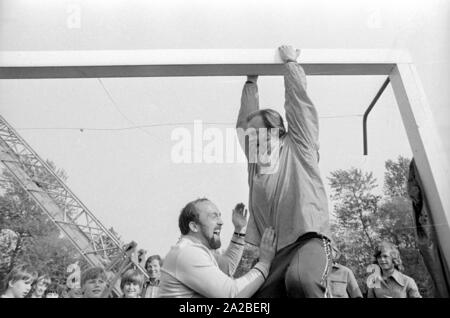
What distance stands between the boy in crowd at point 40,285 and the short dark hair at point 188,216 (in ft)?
1.53

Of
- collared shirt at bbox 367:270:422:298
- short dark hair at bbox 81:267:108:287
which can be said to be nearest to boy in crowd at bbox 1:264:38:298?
short dark hair at bbox 81:267:108:287

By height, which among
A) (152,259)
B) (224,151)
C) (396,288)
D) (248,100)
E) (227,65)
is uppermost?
(227,65)

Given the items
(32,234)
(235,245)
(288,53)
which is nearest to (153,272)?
(235,245)

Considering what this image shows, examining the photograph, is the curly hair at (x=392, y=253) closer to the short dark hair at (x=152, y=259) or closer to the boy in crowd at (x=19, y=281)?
the short dark hair at (x=152, y=259)

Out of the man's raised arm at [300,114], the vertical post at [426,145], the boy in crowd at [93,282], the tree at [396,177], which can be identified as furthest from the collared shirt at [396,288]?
the boy in crowd at [93,282]

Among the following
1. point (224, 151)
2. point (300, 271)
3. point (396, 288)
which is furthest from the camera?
point (224, 151)

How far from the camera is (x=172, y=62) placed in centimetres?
222

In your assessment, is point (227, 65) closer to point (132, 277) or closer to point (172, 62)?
point (172, 62)

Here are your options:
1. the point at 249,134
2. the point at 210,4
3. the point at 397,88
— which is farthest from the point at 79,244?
the point at 397,88

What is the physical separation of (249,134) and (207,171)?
0.20 m

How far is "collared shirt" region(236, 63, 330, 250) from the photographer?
204cm

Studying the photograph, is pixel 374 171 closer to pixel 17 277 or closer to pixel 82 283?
pixel 82 283

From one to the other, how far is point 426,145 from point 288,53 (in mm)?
583

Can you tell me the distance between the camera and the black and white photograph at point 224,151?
205 cm
